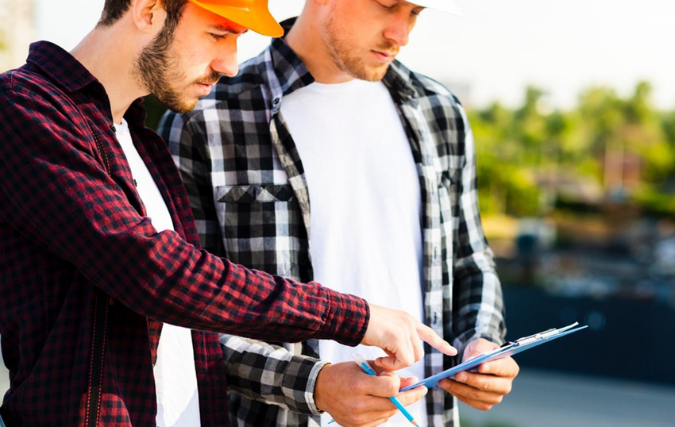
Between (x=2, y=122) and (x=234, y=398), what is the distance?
37.7 inches

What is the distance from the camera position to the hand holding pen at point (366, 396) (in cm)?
150

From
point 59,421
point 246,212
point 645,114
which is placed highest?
point 246,212

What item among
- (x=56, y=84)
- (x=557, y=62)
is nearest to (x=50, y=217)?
(x=56, y=84)

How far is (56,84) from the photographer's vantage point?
1.34m

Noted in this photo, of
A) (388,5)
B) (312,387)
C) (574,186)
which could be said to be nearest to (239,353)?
(312,387)

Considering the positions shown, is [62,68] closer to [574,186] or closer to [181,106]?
[181,106]

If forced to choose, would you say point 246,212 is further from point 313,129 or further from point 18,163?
point 18,163

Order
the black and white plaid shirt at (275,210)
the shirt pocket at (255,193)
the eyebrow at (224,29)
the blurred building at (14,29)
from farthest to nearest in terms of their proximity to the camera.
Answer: the blurred building at (14,29) < the shirt pocket at (255,193) < the black and white plaid shirt at (275,210) < the eyebrow at (224,29)

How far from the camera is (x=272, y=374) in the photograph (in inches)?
65.2

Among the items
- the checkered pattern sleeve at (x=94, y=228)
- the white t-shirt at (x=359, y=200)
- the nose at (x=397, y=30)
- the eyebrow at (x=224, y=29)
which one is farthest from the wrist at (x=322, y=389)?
the nose at (x=397, y=30)

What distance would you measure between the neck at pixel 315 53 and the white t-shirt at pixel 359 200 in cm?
3

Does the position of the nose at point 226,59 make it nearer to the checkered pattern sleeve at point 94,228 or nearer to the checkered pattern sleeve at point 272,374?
the checkered pattern sleeve at point 94,228

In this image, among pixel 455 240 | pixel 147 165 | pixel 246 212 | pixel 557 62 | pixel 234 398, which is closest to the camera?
pixel 147 165

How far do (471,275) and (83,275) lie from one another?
111 centimetres
